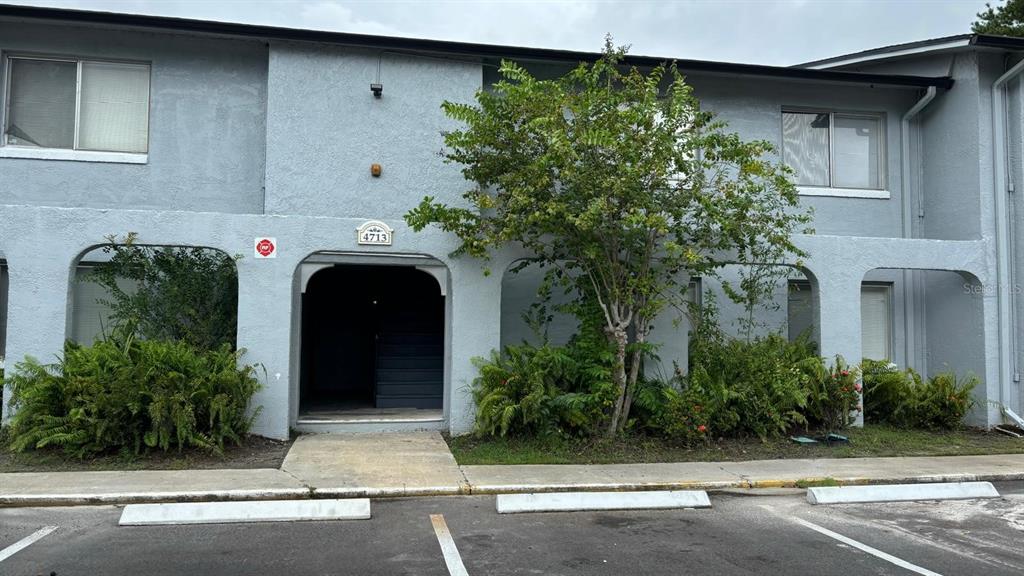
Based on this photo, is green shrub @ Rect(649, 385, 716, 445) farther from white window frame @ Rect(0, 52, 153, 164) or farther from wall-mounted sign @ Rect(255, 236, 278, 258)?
white window frame @ Rect(0, 52, 153, 164)

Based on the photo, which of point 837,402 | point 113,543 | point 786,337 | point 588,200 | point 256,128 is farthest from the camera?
point 786,337

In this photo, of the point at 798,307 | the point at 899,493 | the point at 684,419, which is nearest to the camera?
the point at 899,493

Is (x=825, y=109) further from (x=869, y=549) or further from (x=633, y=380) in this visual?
(x=869, y=549)

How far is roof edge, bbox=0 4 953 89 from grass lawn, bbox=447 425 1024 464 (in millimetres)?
5525

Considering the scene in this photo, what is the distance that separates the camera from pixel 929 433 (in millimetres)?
10594

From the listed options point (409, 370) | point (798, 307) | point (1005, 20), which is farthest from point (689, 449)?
point (1005, 20)

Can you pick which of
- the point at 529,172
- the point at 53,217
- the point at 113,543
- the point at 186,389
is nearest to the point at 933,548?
the point at 529,172

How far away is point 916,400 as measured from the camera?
1069cm

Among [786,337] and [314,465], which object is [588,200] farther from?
[786,337]

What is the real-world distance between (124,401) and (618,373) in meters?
5.59

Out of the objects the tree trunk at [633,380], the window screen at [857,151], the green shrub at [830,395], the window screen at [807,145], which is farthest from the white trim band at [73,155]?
the window screen at [857,151]

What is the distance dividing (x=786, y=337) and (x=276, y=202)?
8126 millimetres

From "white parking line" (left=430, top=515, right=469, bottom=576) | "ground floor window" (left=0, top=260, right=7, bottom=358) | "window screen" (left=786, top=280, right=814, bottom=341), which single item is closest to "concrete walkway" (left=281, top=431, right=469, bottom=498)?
"white parking line" (left=430, top=515, right=469, bottom=576)

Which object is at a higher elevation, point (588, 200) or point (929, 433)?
point (588, 200)
